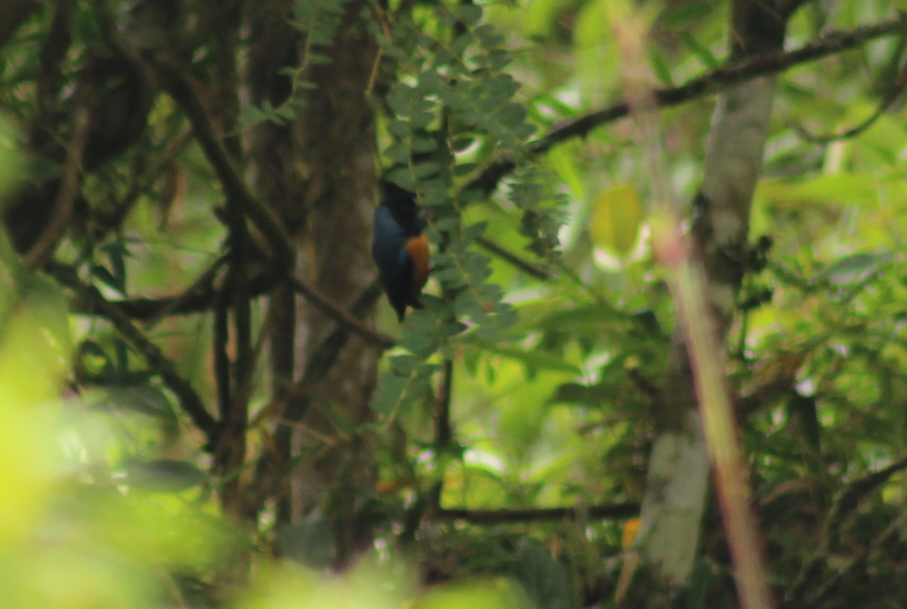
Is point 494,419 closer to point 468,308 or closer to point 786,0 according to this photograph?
point 786,0

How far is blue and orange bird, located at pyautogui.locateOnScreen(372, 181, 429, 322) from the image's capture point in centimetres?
87

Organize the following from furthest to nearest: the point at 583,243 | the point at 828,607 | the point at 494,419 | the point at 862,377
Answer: the point at 583,243
the point at 494,419
the point at 862,377
the point at 828,607

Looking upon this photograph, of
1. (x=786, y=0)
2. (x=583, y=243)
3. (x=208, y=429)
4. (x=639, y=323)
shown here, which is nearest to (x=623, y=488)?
(x=639, y=323)

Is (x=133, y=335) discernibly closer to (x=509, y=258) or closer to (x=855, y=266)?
(x=509, y=258)

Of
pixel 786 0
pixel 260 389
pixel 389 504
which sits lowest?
pixel 389 504

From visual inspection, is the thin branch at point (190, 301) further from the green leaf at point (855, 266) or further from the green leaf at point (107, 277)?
the green leaf at point (855, 266)

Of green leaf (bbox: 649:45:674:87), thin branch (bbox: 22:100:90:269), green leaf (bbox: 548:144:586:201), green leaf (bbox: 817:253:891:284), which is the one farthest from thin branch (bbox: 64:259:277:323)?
green leaf (bbox: 817:253:891:284)

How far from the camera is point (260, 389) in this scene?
1520 mm

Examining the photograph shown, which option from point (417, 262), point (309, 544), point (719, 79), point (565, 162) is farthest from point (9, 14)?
point (565, 162)

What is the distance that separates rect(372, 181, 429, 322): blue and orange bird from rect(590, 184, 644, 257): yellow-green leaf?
403 millimetres

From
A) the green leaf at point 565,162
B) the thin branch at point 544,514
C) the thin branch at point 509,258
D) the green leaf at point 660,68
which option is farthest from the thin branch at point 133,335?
the green leaf at point 660,68

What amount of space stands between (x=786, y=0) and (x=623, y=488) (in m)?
0.62

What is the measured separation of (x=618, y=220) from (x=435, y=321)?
62 cm

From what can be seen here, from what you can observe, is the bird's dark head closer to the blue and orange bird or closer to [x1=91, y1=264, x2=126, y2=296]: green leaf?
the blue and orange bird
